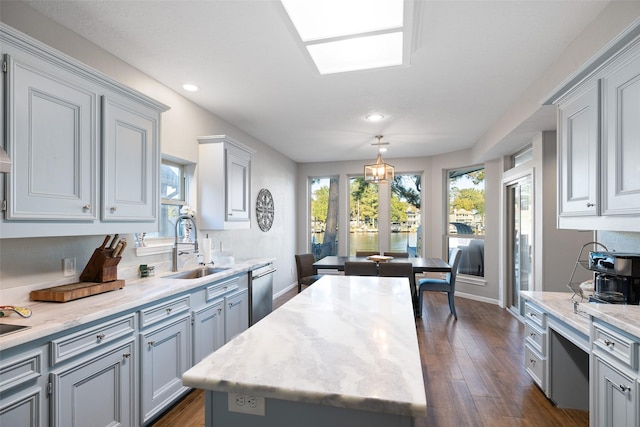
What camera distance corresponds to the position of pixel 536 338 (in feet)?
8.11

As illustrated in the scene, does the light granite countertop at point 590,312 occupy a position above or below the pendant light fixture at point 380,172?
below

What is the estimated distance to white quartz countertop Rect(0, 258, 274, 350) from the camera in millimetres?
1355

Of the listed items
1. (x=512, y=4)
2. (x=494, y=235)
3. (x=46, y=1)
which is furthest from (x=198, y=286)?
(x=494, y=235)

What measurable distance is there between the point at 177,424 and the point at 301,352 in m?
1.60

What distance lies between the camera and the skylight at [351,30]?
1.54 m

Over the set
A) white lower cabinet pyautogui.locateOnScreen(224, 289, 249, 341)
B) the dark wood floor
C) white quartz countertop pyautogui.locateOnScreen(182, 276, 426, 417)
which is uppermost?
white quartz countertop pyautogui.locateOnScreen(182, 276, 426, 417)

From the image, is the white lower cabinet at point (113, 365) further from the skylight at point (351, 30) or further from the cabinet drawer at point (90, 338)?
the skylight at point (351, 30)

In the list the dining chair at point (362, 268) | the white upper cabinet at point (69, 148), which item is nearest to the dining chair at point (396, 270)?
the dining chair at point (362, 268)

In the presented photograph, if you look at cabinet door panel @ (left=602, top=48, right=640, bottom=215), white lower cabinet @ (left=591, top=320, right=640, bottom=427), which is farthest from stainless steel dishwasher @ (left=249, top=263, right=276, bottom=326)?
cabinet door panel @ (left=602, top=48, right=640, bottom=215)

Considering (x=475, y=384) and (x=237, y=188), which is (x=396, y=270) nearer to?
(x=475, y=384)

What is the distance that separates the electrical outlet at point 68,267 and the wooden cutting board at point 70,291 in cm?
8

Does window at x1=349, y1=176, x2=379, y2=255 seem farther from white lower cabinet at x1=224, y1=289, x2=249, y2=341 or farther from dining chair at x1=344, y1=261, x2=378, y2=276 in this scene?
white lower cabinet at x1=224, y1=289, x2=249, y2=341

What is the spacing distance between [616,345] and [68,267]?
311 cm

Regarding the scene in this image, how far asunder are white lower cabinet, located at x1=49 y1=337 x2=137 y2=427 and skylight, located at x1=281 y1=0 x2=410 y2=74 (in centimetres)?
202
